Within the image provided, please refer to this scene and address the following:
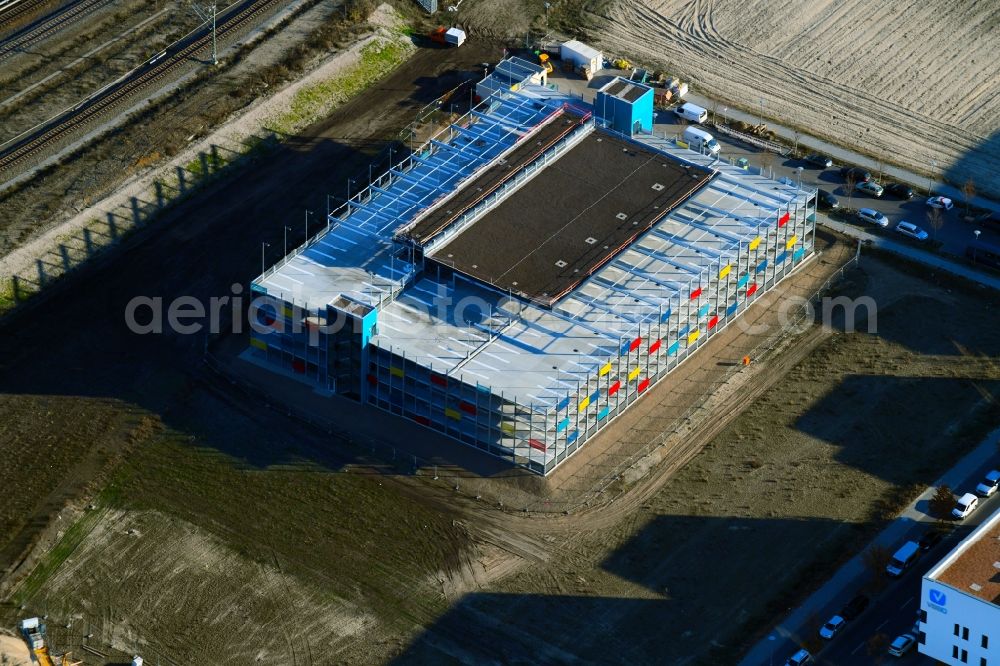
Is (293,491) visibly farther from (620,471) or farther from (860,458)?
(860,458)

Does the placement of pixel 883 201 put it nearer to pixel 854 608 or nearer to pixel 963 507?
pixel 963 507

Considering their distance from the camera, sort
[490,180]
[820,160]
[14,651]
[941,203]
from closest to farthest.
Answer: [14,651]
[490,180]
[941,203]
[820,160]

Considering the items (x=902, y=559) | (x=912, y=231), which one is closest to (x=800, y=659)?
(x=902, y=559)

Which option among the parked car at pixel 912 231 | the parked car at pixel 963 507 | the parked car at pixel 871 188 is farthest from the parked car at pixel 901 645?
the parked car at pixel 871 188

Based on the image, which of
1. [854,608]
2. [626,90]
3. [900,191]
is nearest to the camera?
[854,608]

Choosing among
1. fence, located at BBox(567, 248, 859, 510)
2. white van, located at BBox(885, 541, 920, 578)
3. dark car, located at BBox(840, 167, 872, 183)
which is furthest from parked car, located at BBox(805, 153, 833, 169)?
white van, located at BBox(885, 541, 920, 578)

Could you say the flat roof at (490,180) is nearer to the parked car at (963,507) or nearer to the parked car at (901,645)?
the parked car at (963,507)
